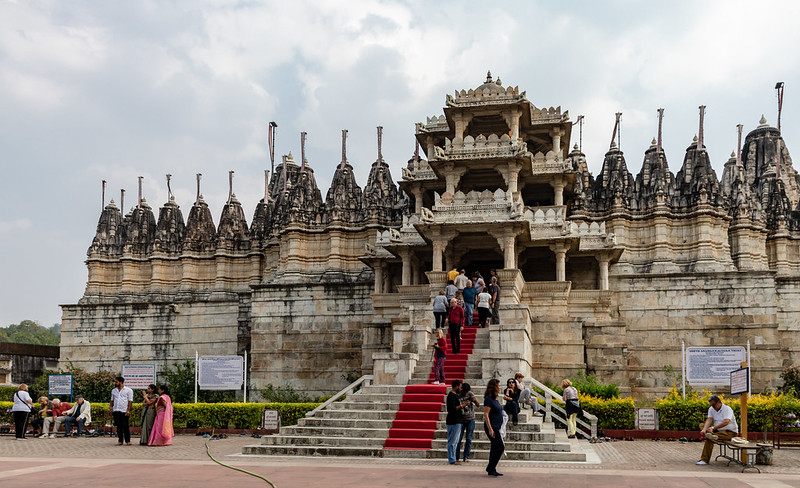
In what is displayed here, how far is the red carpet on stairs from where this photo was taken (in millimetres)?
16781

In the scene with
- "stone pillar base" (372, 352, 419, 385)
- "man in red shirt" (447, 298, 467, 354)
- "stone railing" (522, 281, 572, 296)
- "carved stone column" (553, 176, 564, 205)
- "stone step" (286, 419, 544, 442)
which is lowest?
"stone step" (286, 419, 544, 442)

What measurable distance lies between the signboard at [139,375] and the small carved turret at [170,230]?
17351 millimetres

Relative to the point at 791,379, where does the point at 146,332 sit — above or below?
above

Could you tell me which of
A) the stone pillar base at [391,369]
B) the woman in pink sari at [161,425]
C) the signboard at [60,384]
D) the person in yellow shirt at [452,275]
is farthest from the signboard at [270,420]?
the signboard at [60,384]

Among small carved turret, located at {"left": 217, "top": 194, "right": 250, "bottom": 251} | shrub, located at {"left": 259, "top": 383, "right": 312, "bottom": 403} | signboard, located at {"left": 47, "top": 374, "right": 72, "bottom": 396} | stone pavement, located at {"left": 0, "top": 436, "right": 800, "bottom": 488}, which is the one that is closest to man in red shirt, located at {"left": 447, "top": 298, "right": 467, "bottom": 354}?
stone pavement, located at {"left": 0, "top": 436, "right": 800, "bottom": 488}

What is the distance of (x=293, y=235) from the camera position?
3738 cm

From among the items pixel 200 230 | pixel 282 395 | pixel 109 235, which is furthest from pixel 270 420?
pixel 109 235

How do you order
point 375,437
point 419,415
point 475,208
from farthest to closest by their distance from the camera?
point 475,208, point 419,415, point 375,437

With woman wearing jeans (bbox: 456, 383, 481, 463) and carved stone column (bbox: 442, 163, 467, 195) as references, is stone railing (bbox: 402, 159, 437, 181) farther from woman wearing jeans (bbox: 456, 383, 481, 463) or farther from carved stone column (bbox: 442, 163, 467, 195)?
woman wearing jeans (bbox: 456, 383, 481, 463)

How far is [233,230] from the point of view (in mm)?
43219

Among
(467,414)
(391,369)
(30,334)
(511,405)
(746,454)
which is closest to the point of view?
(746,454)

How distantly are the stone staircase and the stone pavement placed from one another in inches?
18.2

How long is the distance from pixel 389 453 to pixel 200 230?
99.0 feet

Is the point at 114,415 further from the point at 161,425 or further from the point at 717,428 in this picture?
the point at 717,428
